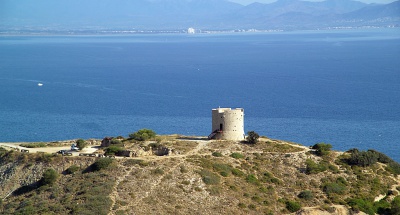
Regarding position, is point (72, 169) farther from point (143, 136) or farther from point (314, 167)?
point (314, 167)

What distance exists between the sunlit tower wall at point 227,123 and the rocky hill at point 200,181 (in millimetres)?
1909

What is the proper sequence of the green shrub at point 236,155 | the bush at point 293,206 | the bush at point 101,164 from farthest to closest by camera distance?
the green shrub at point 236,155, the bush at point 101,164, the bush at point 293,206

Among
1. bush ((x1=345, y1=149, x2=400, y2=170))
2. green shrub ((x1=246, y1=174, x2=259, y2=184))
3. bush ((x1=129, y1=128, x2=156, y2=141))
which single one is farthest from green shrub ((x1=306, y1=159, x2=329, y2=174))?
bush ((x1=129, y1=128, x2=156, y2=141))

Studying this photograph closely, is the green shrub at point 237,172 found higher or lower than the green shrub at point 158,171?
lower

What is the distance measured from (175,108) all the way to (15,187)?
78.6 m

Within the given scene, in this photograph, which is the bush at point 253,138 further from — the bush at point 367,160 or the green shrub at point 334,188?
the green shrub at point 334,188

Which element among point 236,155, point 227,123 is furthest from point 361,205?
point 227,123

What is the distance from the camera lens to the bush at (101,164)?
1984 inches

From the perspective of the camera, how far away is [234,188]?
4981 cm

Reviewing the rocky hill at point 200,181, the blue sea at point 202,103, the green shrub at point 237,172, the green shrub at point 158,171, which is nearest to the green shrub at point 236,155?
the rocky hill at point 200,181

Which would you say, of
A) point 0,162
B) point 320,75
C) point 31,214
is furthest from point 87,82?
point 31,214

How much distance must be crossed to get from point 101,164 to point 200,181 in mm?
8453

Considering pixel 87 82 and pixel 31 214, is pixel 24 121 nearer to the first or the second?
pixel 87 82

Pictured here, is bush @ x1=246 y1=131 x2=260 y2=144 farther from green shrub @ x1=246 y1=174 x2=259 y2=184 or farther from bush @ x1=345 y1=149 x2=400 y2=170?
bush @ x1=345 y1=149 x2=400 y2=170
